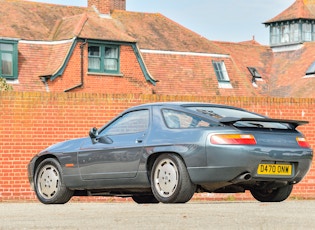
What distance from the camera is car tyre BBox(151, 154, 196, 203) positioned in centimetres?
1188

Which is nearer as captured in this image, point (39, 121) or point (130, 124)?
point (130, 124)

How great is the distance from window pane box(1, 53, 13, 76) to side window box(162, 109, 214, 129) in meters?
27.1

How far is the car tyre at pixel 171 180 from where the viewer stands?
1188cm

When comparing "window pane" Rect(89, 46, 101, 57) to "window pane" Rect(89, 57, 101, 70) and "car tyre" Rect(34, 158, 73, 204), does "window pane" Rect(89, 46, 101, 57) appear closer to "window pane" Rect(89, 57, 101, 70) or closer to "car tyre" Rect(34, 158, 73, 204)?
"window pane" Rect(89, 57, 101, 70)

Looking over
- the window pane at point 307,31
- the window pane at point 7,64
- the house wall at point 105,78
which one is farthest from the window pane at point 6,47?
the window pane at point 307,31

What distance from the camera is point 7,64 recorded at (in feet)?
128

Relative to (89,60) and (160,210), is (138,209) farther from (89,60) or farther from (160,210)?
(89,60)

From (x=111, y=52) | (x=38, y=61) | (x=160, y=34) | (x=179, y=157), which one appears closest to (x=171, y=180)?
(x=179, y=157)

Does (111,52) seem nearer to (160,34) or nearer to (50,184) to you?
(160,34)

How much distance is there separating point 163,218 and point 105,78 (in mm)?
29318

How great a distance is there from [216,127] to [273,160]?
854 mm

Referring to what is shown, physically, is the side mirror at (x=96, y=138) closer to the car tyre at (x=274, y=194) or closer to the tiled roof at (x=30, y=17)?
the car tyre at (x=274, y=194)

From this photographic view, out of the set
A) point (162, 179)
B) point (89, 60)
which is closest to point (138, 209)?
point (162, 179)

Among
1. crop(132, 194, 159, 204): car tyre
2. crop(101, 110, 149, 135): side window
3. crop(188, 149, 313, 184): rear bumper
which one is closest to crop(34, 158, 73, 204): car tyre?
crop(101, 110, 149, 135): side window
